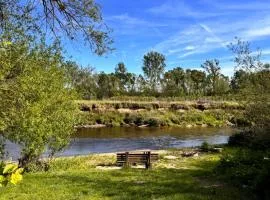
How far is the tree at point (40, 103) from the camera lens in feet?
56.3

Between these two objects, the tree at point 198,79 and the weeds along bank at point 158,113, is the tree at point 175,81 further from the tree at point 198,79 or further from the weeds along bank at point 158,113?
the weeds along bank at point 158,113

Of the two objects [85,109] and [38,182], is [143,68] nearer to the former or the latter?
[85,109]

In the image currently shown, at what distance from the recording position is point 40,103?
797 inches

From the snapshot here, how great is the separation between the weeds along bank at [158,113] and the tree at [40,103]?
48272 mm

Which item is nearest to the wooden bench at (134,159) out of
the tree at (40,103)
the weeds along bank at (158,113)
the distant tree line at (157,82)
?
the tree at (40,103)

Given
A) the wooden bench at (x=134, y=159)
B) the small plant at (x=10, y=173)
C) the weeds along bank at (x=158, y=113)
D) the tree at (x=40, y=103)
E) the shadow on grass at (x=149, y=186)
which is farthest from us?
the weeds along bank at (x=158, y=113)

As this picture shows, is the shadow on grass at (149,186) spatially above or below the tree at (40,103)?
below

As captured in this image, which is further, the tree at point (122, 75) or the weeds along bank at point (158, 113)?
the tree at point (122, 75)

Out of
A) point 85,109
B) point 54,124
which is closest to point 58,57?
point 54,124

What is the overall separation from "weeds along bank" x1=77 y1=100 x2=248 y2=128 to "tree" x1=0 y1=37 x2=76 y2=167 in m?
48.3

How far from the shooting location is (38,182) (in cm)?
1648

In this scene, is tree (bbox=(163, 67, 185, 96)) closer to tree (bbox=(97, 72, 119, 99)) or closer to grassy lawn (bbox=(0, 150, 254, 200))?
tree (bbox=(97, 72, 119, 99))

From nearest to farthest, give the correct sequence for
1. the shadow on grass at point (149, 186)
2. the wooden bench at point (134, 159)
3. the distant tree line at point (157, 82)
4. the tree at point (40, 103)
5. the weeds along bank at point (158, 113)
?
1. the shadow on grass at point (149, 186)
2. the tree at point (40, 103)
3. the wooden bench at point (134, 159)
4. the weeds along bank at point (158, 113)
5. the distant tree line at point (157, 82)

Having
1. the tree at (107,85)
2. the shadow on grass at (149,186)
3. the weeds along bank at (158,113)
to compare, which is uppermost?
the tree at (107,85)
